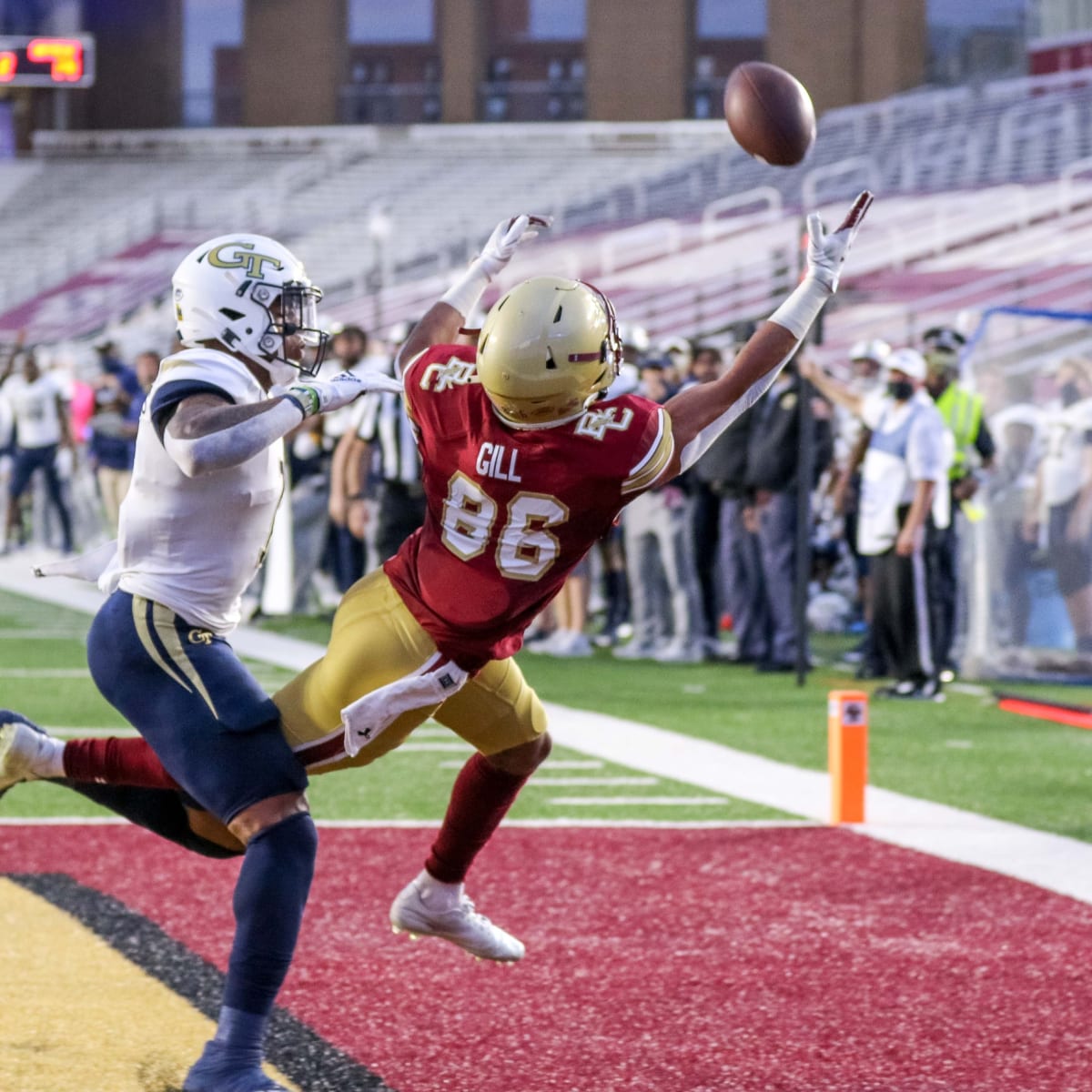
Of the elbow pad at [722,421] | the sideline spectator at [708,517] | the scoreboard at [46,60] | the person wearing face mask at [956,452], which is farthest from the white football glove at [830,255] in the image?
the scoreboard at [46,60]

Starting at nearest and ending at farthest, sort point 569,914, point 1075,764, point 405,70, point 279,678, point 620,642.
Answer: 1. point 569,914
2. point 1075,764
3. point 279,678
4. point 620,642
5. point 405,70

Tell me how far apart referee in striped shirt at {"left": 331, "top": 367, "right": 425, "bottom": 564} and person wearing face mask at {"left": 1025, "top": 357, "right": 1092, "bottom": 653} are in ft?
10.5

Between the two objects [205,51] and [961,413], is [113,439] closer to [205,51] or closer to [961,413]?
[961,413]

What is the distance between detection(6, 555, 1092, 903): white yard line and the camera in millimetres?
5957

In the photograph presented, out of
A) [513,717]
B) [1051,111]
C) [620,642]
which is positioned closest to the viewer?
[513,717]

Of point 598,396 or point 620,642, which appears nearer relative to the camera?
point 598,396

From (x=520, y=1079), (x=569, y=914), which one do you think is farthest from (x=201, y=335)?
(x=569, y=914)

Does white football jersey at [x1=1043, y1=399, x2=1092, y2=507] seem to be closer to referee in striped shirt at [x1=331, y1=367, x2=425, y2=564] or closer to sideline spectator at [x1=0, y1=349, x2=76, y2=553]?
referee in striped shirt at [x1=331, y1=367, x2=425, y2=564]

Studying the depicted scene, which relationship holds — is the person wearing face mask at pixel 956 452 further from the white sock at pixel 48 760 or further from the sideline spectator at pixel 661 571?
the white sock at pixel 48 760

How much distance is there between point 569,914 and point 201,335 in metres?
2.08

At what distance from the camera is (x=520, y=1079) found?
3924mm

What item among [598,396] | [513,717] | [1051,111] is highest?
[1051,111]

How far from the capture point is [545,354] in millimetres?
3715

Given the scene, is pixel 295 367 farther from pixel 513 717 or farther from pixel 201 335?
pixel 513 717
